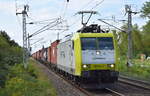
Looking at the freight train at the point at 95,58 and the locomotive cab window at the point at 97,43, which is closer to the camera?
the freight train at the point at 95,58

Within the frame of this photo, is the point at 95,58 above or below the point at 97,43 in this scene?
below

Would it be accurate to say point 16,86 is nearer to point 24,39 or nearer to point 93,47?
point 93,47

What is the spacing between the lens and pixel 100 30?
78.4 feet

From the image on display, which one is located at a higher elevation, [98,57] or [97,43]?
[97,43]

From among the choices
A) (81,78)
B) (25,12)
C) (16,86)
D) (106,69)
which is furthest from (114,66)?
(25,12)

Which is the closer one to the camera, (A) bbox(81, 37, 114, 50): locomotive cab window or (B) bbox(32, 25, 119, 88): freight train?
(B) bbox(32, 25, 119, 88): freight train

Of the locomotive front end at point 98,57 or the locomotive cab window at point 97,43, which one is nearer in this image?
the locomotive front end at point 98,57

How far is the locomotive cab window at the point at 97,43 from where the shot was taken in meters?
22.5

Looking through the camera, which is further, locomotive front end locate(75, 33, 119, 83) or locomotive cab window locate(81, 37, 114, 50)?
locomotive cab window locate(81, 37, 114, 50)

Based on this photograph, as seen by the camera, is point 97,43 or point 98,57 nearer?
point 98,57

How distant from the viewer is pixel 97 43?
22609mm

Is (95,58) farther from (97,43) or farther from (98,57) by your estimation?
(97,43)

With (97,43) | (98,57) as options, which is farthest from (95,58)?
(97,43)

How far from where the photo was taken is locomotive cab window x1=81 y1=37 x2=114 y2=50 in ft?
73.7
